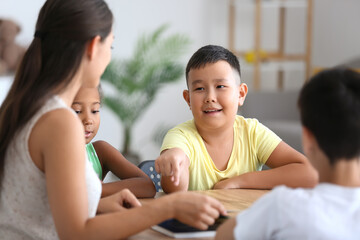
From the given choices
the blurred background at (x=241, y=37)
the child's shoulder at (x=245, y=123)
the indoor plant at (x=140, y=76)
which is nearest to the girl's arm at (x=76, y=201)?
the child's shoulder at (x=245, y=123)

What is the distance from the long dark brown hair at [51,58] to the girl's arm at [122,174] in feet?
1.50

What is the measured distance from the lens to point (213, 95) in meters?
1.87

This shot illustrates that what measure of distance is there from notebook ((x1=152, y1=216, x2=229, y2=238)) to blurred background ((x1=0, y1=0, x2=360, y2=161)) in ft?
14.2

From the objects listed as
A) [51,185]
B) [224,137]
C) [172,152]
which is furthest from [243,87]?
[51,185]

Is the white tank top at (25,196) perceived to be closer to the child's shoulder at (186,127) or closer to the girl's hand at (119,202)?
the girl's hand at (119,202)

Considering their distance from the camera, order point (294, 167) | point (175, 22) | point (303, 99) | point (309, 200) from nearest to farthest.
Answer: point (309, 200), point (303, 99), point (294, 167), point (175, 22)

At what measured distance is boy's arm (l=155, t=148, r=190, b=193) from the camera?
1528 millimetres

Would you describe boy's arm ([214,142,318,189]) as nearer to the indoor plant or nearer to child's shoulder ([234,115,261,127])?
child's shoulder ([234,115,261,127])

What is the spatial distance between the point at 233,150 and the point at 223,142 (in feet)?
0.15

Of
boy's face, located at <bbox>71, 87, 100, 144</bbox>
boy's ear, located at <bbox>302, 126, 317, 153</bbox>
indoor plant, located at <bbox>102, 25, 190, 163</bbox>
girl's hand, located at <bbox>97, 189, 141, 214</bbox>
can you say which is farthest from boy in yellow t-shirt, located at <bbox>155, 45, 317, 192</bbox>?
indoor plant, located at <bbox>102, 25, 190, 163</bbox>

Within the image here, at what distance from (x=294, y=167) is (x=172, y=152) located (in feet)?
1.43

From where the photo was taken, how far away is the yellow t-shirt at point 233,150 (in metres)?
1.84

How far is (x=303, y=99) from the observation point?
3.44 ft

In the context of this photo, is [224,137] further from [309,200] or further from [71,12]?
[309,200]
